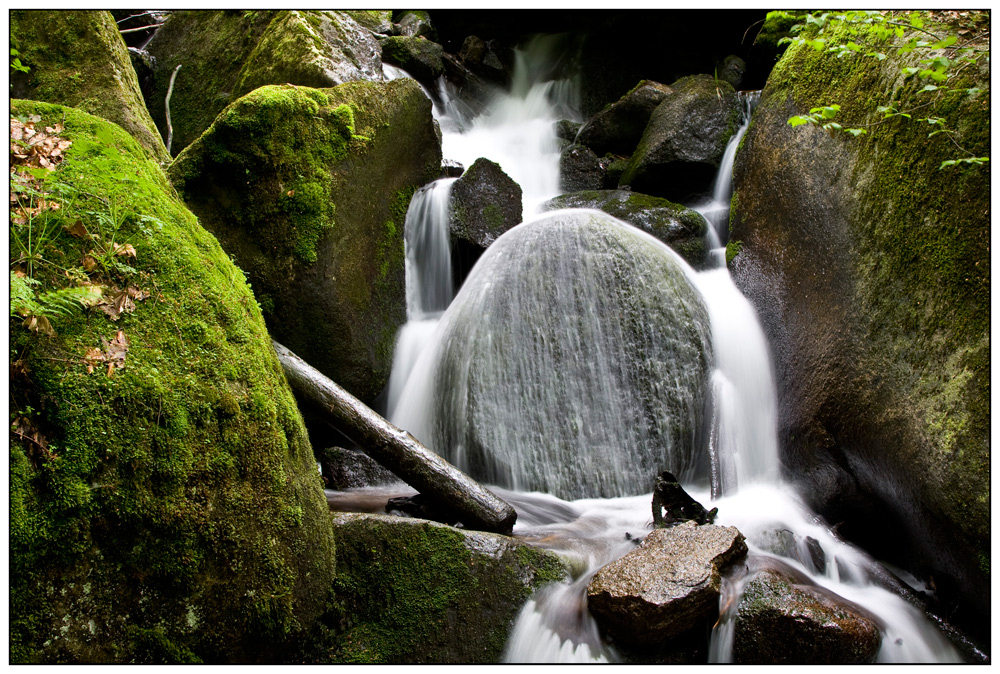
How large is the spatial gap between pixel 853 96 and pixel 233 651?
593cm

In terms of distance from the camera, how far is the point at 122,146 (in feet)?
11.8

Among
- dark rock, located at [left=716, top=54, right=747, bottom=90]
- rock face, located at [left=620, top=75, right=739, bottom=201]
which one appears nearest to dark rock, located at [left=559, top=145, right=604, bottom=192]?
rock face, located at [left=620, top=75, right=739, bottom=201]

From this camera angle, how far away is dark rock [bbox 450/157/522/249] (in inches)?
285

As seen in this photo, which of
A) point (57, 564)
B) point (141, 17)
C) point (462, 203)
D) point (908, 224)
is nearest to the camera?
point (57, 564)

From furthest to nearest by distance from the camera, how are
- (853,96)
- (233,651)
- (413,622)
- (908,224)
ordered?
(853,96) → (908,224) → (413,622) → (233,651)

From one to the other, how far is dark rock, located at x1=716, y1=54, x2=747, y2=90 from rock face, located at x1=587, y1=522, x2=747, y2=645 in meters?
10.1

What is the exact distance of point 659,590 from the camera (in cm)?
331

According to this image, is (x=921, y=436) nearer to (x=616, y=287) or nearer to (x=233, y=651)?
(x=616, y=287)

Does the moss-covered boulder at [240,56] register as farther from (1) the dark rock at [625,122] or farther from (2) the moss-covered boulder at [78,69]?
(1) the dark rock at [625,122]

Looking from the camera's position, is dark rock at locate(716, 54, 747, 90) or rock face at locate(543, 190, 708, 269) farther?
dark rock at locate(716, 54, 747, 90)

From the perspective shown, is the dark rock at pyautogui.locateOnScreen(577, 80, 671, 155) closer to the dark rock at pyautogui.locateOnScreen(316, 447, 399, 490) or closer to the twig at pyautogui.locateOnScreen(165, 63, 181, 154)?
the twig at pyautogui.locateOnScreen(165, 63, 181, 154)

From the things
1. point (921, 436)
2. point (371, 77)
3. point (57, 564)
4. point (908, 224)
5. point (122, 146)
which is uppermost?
point (371, 77)

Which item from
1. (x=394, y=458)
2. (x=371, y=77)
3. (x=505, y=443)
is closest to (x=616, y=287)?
(x=505, y=443)

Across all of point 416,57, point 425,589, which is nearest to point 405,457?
point 425,589
